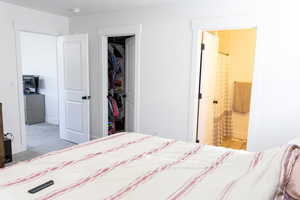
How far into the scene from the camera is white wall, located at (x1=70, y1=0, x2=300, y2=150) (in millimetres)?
2512

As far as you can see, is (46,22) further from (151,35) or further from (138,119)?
(138,119)

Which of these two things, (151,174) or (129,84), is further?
(129,84)

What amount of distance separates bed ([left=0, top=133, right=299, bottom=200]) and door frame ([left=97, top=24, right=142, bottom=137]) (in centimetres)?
173

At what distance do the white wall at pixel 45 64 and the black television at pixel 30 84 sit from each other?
4.9 inches

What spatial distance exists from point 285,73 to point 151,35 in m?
1.91

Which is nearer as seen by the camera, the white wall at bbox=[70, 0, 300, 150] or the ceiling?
the white wall at bbox=[70, 0, 300, 150]

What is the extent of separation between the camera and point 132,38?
432 centimetres

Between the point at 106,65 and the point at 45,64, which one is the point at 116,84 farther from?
the point at 45,64

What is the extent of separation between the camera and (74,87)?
13.7 feet

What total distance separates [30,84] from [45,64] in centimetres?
67

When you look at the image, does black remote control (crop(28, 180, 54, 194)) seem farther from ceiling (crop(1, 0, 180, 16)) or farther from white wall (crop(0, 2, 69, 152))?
white wall (crop(0, 2, 69, 152))

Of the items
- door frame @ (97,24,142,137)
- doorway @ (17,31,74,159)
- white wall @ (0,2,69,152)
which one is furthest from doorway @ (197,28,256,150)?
doorway @ (17,31,74,159)

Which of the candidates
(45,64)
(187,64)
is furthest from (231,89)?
(45,64)

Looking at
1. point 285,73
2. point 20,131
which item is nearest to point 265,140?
point 285,73
